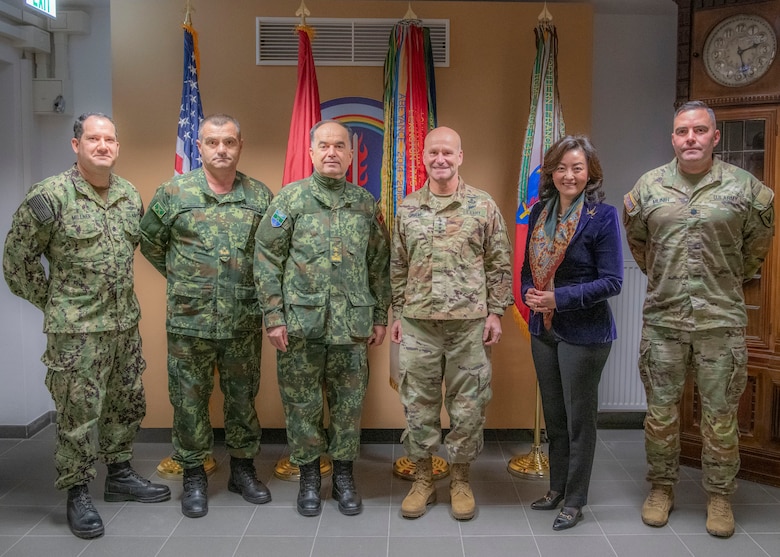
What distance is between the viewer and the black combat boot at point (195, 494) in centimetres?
319

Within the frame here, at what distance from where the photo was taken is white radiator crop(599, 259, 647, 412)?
4363 millimetres

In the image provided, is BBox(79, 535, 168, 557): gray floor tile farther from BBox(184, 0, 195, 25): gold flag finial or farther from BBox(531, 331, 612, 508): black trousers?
BBox(184, 0, 195, 25): gold flag finial

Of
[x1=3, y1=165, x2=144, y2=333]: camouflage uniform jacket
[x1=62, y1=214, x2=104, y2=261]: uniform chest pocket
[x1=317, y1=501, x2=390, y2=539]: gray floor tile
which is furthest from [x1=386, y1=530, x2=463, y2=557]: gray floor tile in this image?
[x1=62, y1=214, x2=104, y2=261]: uniform chest pocket

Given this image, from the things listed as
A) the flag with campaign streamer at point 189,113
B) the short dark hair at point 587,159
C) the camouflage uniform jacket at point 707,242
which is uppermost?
the flag with campaign streamer at point 189,113

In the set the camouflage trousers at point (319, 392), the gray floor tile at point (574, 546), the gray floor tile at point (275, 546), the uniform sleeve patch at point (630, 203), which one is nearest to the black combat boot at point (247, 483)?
the camouflage trousers at point (319, 392)

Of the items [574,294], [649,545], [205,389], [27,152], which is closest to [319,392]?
[205,389]

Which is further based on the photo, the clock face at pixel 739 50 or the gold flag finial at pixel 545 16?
the gold flag finial at pixel 545 16

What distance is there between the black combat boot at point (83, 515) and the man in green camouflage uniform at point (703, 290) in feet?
7.85

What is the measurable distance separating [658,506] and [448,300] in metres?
1.32

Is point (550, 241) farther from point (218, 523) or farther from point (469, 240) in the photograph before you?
point (218, 523)

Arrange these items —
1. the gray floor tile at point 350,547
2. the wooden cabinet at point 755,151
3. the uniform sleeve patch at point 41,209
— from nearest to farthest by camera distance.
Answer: the gray floor tile at point 350,547
the uniform sleeve patch at point 41,209
the wooden cabinet at point 755,151

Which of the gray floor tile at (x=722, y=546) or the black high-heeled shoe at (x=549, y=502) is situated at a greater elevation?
the black high-heeled shoe at (x=549, y=502)

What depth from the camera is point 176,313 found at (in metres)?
3.17

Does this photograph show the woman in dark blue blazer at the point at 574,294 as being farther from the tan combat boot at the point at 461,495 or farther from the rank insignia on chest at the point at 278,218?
the rank insignia on chest at the point at 278,218
